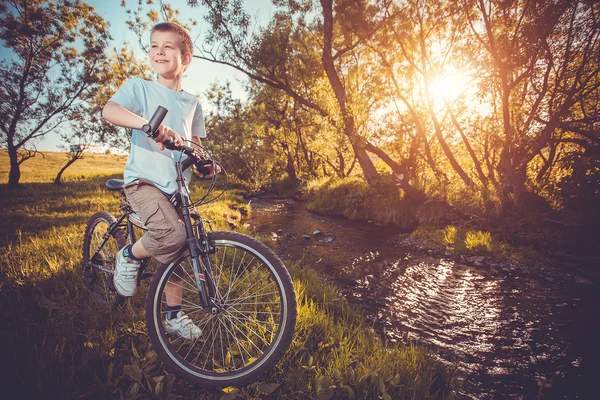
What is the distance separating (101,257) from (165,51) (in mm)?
2864

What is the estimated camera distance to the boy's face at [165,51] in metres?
2.39

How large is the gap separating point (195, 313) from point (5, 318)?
2.01 metres

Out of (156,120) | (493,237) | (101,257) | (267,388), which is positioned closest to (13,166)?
(101,257)

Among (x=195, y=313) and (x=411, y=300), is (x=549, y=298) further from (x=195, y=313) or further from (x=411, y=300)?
(x=195, y=313)

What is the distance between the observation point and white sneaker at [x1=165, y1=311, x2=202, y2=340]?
2.47 metres

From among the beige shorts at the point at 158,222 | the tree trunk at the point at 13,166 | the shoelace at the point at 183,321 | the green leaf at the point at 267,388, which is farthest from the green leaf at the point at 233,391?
the tree trunk at the point at 13,166

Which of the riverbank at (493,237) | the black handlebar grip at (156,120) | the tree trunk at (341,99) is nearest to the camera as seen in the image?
the black handlebar grip at (156,120)

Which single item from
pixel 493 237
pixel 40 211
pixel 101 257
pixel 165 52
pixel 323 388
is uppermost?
pixel 165 52

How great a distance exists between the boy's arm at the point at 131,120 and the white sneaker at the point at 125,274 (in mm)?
1329

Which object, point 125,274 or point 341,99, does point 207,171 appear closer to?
point 125,274

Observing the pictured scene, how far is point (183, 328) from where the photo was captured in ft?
8.17

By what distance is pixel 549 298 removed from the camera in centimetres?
479

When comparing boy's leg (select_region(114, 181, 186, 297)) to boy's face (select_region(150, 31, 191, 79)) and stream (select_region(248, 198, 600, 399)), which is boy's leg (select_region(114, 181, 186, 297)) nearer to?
boy's face (select_region(150, 31, 191, 79))

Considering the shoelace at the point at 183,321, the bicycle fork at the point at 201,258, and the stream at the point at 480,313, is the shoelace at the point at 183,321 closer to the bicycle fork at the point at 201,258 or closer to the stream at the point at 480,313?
the bicycle fork at the point at 201,258
